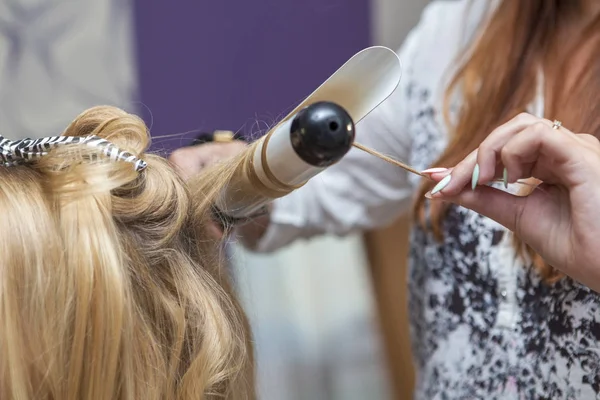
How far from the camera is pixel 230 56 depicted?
111 centimetres

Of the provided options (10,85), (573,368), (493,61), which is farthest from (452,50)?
(10,85)

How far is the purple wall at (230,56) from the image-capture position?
107 centimetres

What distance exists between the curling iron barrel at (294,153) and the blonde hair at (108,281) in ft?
0.18

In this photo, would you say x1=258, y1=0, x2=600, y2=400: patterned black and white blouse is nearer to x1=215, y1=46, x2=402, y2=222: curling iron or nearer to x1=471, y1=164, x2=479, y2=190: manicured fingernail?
x1=471, y1=164, x2=479, y2=190: manicured fingernail

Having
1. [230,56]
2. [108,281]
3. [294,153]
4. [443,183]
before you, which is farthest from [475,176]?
[230,56]

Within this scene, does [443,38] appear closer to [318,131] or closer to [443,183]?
[443,183]

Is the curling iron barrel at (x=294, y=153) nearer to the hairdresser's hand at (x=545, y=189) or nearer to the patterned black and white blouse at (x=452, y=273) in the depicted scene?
the hairdresser's hand at (x=545, y=189)

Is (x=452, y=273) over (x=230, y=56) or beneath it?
beneath

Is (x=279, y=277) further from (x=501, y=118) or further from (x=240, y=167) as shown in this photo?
(x=240, y=167)

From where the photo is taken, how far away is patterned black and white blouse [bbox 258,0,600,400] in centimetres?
61

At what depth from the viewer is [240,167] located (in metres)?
0.52

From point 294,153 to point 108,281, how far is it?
7.1 inches

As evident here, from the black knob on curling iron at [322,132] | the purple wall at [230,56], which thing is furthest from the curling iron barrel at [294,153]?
the purple wall at [230,56]

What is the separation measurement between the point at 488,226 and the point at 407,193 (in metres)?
0.23
